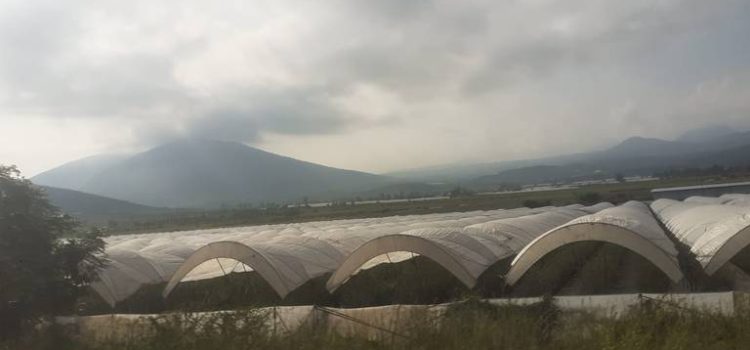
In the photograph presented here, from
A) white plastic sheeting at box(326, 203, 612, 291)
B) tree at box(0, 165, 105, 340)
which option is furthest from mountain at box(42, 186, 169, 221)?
tree at box(0, 165, 105, 340)

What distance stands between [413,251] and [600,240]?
3888 mm

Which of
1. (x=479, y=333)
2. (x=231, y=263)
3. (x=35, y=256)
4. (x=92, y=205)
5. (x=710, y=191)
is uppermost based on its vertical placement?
(x=92, y=205)

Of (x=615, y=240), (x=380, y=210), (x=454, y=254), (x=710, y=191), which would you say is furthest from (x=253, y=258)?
(x=380, y=210)

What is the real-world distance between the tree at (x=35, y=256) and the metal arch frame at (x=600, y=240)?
8.65m

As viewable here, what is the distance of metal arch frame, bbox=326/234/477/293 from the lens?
13383 millimetres

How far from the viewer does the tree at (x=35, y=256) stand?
33.7 ft

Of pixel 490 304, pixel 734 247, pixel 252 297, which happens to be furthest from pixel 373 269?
pixel 734 247

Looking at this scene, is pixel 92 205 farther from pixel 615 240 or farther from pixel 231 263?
pixel 615 240

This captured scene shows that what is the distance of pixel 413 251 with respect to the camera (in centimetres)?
1357

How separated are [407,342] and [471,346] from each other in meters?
0.84

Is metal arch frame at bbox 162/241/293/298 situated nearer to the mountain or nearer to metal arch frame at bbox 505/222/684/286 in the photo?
metal arch frame at bbox 505/222/684/286

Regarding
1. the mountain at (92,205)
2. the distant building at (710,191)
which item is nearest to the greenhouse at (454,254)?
the distant building at (710,191)

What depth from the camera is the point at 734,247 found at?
1184 centimetres

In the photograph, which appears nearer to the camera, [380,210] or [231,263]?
[231,263]
